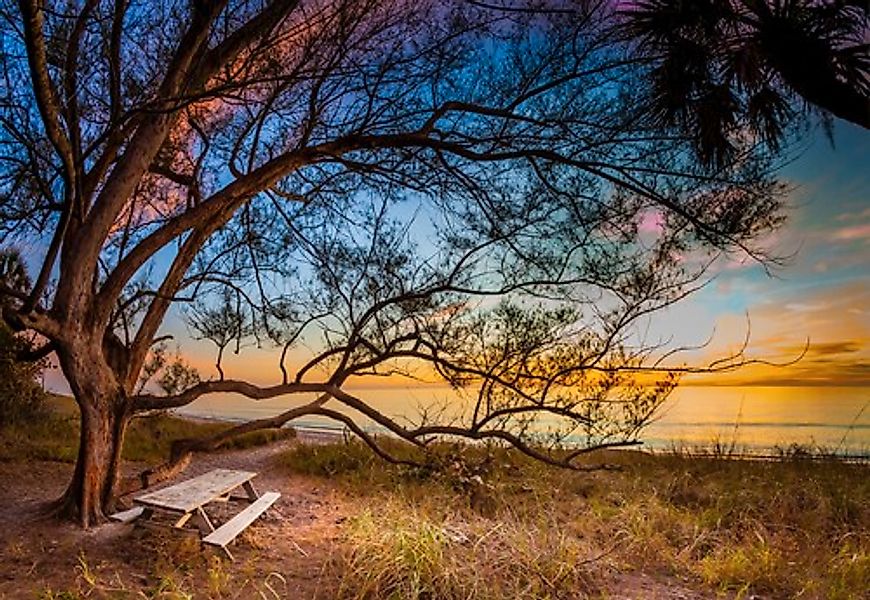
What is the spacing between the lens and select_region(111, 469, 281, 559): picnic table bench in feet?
16.7

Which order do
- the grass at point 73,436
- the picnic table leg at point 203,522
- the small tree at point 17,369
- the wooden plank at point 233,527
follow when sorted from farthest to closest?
the grass at point 73,436, the small tree at point 17,369, the picnic table leg at point 203,522, the wooden plank at point 233,527

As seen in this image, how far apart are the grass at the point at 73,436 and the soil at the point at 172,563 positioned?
313cm

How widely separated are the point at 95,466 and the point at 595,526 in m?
4.08

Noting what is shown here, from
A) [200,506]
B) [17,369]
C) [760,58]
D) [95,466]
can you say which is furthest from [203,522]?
[760,58]

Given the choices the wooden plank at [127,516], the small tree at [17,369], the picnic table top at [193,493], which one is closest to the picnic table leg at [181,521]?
the picnic table top at [193,493]

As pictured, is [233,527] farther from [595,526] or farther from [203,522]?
[595,526]

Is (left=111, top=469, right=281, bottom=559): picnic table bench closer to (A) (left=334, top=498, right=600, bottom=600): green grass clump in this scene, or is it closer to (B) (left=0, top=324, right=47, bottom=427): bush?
(A) (left=334, top=498, right=600, bottom=600): green grass clump

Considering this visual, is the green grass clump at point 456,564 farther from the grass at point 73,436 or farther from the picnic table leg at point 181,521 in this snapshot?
A: the grass at point 73,436

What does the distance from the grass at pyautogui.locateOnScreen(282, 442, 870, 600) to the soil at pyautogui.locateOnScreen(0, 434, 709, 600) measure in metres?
0.24

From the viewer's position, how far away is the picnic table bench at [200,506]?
5.09 m

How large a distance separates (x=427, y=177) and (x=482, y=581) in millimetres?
3599

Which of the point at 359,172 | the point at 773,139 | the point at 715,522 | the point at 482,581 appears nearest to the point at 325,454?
the point at 359,172

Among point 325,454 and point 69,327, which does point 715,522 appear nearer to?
point 325,454

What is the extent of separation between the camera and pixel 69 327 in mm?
5914
